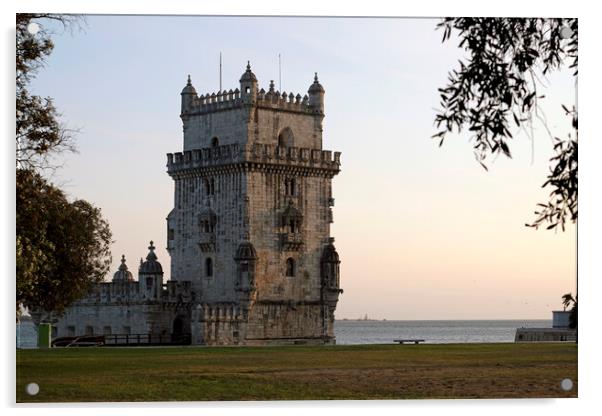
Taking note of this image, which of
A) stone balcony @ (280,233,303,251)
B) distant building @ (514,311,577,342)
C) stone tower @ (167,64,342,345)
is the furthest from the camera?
stone balcony @ (280,233,303,251)

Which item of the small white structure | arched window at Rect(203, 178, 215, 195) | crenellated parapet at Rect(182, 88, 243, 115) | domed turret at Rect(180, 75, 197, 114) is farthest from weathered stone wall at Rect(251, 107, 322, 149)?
the small white structure

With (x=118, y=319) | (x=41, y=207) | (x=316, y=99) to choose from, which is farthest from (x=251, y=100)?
(x=41, y=207)

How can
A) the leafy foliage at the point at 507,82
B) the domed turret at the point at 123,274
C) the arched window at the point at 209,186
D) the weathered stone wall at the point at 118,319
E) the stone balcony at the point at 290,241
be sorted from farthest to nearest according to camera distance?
the domed turret at the point at 123,274 → the weathered stone wall at the point at 118,319 → the arched window at the point at 209,186 → the stone balcony at the point at 290,241 → the leafy foliage at the point at 507,82

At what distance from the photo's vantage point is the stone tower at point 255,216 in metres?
70.3

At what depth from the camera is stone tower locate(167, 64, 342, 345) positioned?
70312 millimetres

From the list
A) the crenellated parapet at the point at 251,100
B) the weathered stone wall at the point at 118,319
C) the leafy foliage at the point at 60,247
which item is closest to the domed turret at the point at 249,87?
the crenellated parapet at the point at 251,100

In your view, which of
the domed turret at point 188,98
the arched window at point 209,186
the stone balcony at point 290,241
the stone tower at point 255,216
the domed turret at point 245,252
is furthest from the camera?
the arched window at point 209,186

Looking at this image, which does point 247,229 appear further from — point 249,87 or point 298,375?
point 298,375

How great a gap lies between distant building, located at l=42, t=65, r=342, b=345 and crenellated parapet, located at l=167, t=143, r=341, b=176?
1.7 inches

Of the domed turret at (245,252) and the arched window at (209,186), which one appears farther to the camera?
the arched window at (209,186)

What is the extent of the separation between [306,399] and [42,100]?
9446 mm

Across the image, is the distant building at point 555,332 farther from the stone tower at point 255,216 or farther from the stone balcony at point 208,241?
the stone balcony at point 208,241

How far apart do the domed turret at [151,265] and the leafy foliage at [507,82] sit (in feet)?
131

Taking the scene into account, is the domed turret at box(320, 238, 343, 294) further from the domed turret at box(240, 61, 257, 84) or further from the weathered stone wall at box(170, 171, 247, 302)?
the domed turret at box(240, 61, 257, 84)
